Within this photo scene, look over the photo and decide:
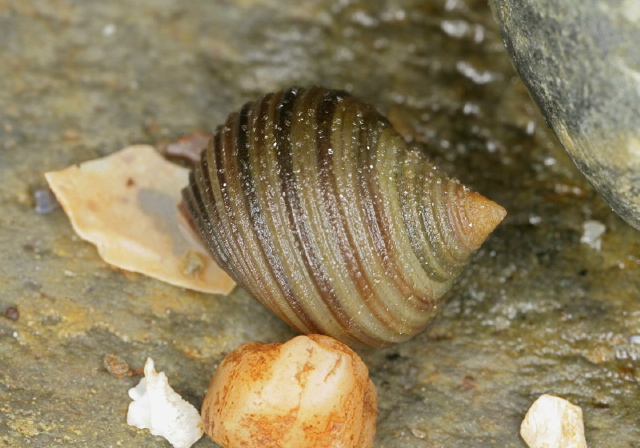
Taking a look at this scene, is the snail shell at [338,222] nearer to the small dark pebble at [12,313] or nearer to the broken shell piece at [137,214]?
the broken shell piece at [137,214]

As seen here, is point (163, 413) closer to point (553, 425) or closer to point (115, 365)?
point (115, 365)

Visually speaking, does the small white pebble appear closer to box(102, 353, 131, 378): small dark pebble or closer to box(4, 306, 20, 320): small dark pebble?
box(102, 353, 131, 378): small dark pebble

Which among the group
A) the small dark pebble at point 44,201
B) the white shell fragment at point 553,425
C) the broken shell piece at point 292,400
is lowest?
the small dark pebble at point 44,201

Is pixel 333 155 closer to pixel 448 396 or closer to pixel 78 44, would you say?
pixel 448 396

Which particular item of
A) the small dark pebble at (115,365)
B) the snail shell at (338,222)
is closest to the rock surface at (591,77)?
the snail shell at (338,222)

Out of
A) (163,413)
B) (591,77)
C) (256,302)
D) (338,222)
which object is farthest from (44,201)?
(591,77)
